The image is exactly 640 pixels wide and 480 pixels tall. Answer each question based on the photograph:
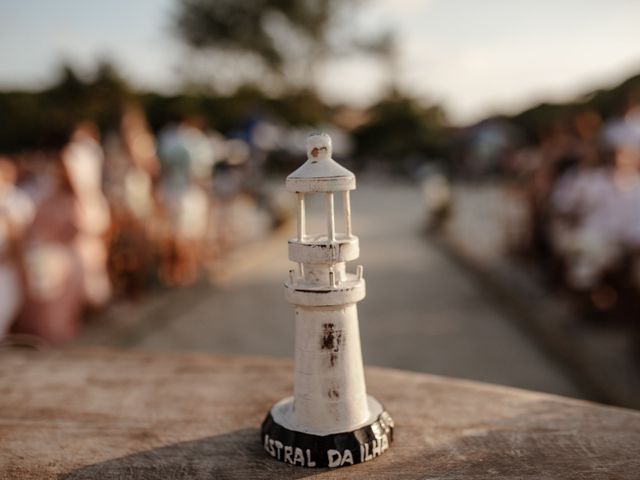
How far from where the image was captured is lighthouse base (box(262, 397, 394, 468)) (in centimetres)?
135

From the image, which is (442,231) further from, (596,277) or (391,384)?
(391,384)

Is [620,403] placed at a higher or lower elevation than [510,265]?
lower

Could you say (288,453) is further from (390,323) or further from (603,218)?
(390,323)

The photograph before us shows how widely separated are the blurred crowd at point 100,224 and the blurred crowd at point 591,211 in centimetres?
397

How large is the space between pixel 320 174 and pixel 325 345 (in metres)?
0.35

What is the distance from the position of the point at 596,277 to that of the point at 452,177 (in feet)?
58.0

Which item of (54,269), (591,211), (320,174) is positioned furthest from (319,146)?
(591,211)

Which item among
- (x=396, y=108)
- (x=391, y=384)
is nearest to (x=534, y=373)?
(x=391, y=384)

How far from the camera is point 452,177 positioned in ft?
73.6

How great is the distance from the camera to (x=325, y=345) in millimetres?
1369

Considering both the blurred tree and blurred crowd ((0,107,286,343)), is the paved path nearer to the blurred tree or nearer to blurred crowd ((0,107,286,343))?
blurred crowd ((0,107,286,343))

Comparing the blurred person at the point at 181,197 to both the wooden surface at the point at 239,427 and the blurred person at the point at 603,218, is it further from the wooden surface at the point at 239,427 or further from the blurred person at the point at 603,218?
the wooden surface at the point at 239,427

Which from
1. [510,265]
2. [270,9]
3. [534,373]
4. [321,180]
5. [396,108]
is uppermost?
[270,9]

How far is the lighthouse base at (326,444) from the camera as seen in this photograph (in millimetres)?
1350
